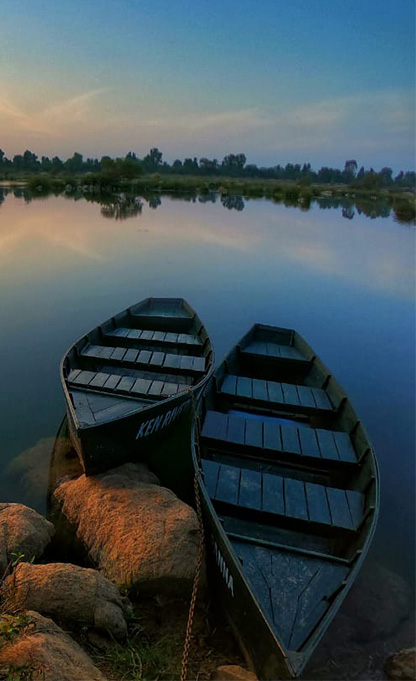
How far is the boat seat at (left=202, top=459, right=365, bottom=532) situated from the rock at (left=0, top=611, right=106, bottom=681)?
8.90 feet

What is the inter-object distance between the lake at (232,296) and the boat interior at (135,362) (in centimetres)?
178

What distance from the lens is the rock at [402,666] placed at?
4891mm

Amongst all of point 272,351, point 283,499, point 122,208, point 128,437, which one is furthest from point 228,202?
point 283,499

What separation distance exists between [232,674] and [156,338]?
773cm

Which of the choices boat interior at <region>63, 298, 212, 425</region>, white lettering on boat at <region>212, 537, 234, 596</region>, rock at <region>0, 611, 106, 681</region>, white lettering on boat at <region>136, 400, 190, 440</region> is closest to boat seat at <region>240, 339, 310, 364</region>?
boat interior at <region>63, 298, 212, 425</region>

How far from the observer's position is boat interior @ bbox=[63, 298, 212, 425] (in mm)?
7698

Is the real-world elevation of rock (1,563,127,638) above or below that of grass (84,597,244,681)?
above

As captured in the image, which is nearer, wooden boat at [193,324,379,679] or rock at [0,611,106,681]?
rock at [0,611,106,681]

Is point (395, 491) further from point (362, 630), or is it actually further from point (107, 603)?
point (107, 603)

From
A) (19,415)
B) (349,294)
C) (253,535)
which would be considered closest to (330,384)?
(253,535)

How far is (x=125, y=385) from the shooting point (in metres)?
8.21

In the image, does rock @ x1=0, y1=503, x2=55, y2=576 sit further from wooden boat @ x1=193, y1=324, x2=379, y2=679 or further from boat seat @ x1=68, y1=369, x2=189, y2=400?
boat seat @ x1=68, y1=369, x2=189, y2=400

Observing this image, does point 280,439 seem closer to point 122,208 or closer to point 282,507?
point 282,507

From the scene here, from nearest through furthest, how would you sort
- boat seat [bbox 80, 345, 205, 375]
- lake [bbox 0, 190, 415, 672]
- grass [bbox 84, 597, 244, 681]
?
grass [bbox 84, 597, 244, 681], boat seat [bbox 80, 345, 205, 375], lake [bbox 0, 190, 415, 672]
